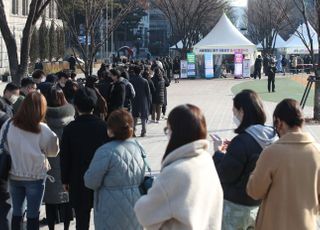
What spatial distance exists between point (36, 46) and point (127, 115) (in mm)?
42416

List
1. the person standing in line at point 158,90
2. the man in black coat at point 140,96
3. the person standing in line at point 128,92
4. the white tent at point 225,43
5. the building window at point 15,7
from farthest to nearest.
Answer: the building window at point 15,7 → the white tent at point 225,43 → the person standing in line at point 158,90 → the man in black coat at point 140,96 → the person standing in line at point 128,92

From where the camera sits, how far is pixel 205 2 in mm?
48812

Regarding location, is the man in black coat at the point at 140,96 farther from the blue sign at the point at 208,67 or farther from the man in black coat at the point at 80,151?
the blue sign at the point at 208,67

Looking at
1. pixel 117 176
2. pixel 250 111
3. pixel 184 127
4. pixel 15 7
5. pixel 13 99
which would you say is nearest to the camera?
pixel 184 127

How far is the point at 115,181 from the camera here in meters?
4.89

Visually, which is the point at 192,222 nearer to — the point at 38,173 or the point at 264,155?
the point at 264,155

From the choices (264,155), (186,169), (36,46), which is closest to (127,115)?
(264,155)

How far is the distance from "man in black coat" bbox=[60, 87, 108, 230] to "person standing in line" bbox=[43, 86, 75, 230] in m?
Answer: 0.87

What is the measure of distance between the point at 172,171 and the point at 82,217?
8.74 feet

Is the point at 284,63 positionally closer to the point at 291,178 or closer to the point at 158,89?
the point at 158,89

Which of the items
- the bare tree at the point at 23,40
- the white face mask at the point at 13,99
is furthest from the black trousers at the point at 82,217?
the bare tree at the point at 23,40

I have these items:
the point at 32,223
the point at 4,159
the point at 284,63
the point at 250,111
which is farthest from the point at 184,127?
the point at 284,63

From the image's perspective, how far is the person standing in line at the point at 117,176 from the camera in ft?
15.9

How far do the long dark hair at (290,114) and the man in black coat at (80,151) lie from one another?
2033 mm
